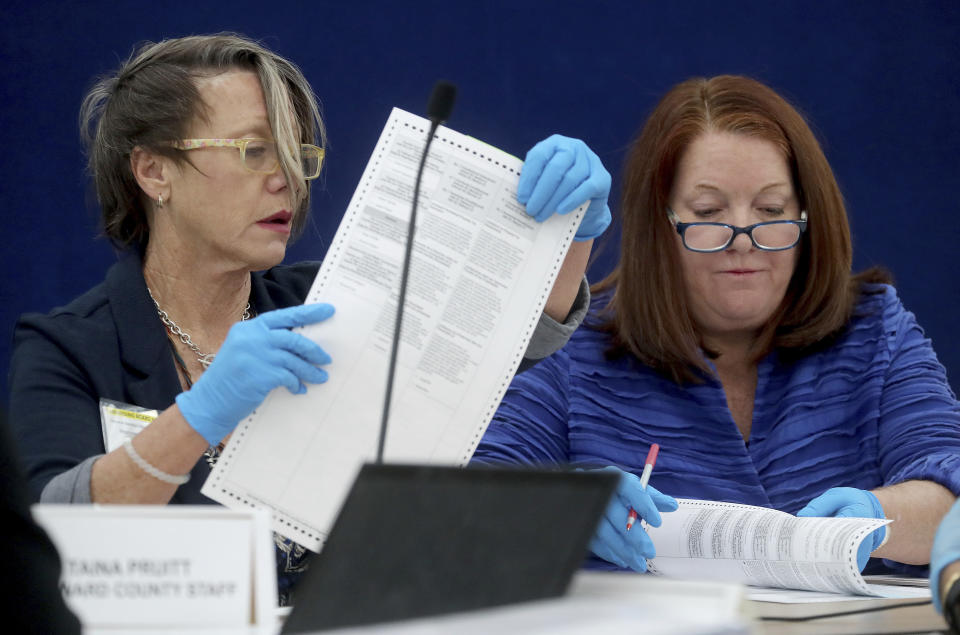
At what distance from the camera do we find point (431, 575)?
554 millimetres

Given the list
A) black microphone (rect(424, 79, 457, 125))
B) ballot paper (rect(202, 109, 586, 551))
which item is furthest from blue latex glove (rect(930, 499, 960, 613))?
black microphone (rect(424, 79, 457, 125))

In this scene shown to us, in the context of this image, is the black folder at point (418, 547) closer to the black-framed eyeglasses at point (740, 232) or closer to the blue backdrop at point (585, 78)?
the black-framed eyeglasses at point (740, 232)

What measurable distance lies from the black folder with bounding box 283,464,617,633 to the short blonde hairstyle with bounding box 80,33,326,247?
45.7 inches

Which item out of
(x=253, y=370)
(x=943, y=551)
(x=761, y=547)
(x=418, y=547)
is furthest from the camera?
(x=761, y=547)

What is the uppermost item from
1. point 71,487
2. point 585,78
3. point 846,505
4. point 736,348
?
point 585,78

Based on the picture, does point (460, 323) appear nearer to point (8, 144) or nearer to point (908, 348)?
point (908, 348)

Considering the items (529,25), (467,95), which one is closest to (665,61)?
(529,25)

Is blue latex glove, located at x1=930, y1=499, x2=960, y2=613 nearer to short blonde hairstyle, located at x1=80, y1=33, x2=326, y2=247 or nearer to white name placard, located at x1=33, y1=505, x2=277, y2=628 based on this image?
white name placard, located at x1=33, y1=505, x2=277, y2=628

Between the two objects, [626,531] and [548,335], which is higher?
[548,335]

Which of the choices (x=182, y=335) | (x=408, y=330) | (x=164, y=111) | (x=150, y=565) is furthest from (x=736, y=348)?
(x=150, y=565)

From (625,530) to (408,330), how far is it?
1.42 feet

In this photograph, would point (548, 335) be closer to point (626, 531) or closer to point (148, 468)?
point (626, 531)

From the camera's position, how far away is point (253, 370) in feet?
3.87

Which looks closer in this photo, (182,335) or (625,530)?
(625,530)
